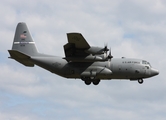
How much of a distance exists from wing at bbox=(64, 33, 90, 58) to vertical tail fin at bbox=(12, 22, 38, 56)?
4.88m

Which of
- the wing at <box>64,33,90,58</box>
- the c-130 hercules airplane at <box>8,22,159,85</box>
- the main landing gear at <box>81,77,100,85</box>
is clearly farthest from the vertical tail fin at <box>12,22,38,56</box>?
the main landing gear at <box>81,77,100,85</box>

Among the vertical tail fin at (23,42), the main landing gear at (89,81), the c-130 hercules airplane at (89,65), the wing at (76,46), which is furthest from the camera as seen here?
the vertical tail fin at (23,42)

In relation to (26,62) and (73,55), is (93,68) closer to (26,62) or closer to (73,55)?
(73,55)

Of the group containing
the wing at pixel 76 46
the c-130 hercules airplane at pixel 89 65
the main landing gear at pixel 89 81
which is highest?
the wing at pixel 76 46

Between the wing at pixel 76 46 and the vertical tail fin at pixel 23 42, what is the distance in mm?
4876

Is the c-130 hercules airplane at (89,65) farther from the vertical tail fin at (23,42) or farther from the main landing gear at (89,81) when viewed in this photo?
the vertical tail fin at (23,42)

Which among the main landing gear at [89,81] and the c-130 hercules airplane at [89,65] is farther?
the main landing gear at [89,81]

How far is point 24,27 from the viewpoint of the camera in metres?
39.9

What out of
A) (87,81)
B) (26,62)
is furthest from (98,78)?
(26,62)

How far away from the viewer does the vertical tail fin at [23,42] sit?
38.9 m

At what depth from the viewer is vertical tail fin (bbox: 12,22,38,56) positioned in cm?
3891

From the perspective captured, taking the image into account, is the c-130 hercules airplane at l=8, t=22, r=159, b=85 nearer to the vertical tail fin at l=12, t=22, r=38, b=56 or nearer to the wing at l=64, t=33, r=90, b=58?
the wing at l=64, t=33, r=90, b=58

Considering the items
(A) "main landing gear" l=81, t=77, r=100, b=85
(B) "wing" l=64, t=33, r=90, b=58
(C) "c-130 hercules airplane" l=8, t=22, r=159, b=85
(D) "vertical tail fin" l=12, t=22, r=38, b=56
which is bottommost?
(A) "main landing gear" l=81, t=77, r=100, b=85

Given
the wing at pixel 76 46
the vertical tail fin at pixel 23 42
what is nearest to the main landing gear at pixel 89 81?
the wing at pixel 76 46
